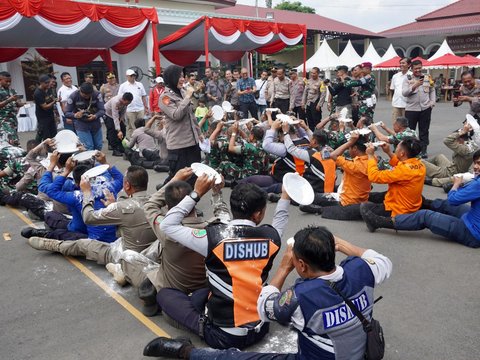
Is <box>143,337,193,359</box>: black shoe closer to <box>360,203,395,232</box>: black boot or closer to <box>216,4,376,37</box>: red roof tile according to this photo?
<box>360,203,395,232</box>: black boot

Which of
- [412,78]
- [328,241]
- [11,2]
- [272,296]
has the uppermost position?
[11,2]

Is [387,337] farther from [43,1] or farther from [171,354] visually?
[43,1]

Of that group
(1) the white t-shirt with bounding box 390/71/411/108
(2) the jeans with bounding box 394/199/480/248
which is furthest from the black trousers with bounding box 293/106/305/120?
(2) the jeans with bounding box 394/199/480/248

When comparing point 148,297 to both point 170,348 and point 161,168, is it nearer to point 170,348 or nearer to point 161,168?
point 170,348

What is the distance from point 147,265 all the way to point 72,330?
699 mm

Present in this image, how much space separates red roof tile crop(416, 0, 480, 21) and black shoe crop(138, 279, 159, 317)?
28960 millimetres

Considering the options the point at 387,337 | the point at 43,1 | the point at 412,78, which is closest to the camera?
the point at 387,337

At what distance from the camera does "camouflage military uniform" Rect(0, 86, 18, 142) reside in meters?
6.94

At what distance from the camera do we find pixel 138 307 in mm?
3240

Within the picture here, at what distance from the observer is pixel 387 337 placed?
275 cm

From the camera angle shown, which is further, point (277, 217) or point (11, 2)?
point (11, 2)

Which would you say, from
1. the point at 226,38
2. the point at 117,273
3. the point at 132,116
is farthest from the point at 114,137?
the point at 117,273

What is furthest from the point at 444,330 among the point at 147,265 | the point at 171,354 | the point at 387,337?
the point at 147,265

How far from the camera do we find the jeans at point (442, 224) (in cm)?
402
